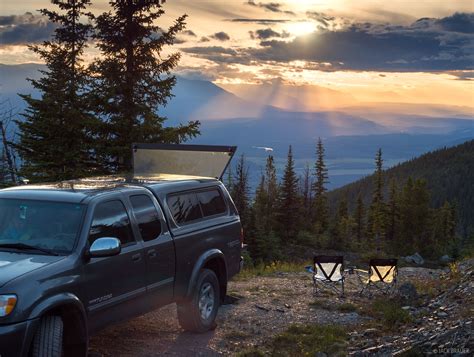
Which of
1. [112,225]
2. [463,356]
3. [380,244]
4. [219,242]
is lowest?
[380,244]

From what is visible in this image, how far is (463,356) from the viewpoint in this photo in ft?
20.8

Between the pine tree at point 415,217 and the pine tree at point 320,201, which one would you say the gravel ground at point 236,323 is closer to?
the pine tree at point 320,201

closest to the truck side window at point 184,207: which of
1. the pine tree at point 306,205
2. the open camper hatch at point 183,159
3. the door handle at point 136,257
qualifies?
the door handle at point 136,257

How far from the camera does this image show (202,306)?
8.80 meters

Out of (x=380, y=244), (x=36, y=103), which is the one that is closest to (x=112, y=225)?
(x=36, y=103)

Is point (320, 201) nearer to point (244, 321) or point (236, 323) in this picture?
point (244, 321)

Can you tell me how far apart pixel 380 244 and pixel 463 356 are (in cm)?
7593

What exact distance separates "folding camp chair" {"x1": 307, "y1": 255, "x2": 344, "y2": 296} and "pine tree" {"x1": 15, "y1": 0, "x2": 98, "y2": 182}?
41.4 feet

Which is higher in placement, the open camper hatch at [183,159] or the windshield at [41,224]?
the open camper hatch at [183,159]

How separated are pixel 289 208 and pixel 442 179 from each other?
121 m

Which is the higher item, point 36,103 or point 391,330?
point 36,103

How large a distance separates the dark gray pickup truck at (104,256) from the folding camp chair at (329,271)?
5229mm

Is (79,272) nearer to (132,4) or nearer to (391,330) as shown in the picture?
→ (391,330)

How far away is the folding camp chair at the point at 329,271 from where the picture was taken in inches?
553
